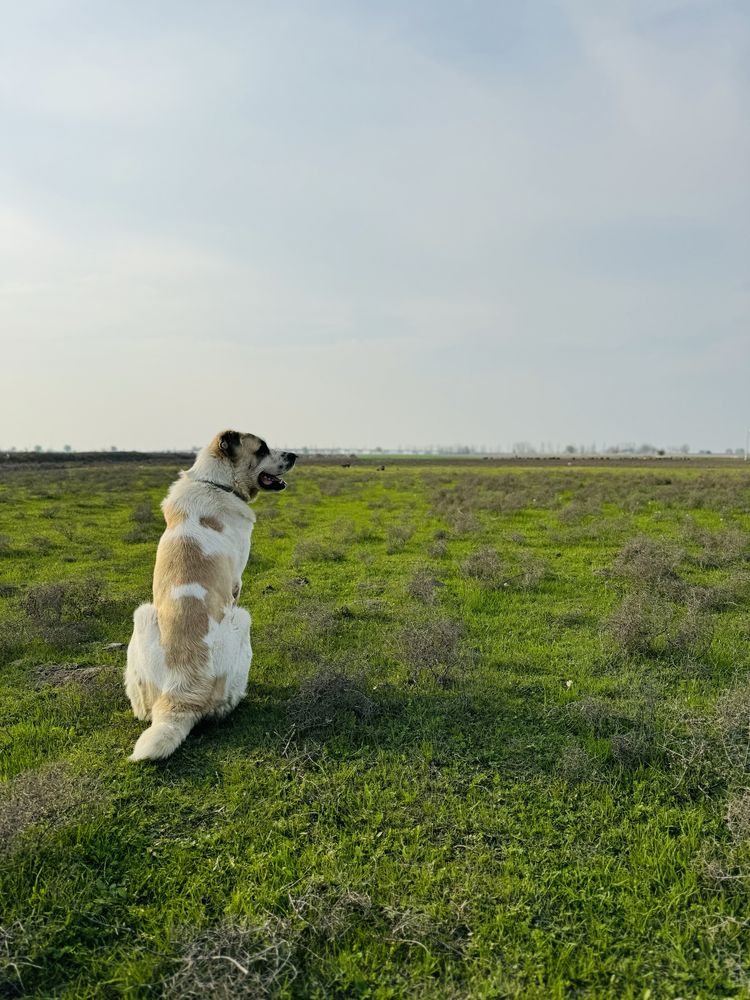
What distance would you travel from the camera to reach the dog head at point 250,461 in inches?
243

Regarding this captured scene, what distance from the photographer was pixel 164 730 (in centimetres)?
452

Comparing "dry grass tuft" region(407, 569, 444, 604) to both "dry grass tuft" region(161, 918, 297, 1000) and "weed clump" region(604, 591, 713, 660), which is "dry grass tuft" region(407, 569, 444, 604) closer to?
"weed clump" region(604, 591, 713, 660)

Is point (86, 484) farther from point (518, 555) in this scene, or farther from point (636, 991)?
point (636, 991)

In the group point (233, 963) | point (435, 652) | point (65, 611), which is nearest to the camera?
point (233, 963)

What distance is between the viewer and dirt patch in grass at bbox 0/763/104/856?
3572 millimetres

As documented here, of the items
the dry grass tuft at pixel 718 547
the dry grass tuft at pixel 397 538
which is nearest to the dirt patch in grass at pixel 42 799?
the dry grass tuft at pixel 397 538

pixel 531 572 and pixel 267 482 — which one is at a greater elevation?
pixel 267 482

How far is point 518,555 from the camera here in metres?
13.2

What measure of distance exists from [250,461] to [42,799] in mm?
3514

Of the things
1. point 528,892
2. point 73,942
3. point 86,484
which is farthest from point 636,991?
point 86,484

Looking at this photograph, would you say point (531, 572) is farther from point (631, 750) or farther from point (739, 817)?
point (739, 817)

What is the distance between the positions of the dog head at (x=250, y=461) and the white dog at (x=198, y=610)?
11mm

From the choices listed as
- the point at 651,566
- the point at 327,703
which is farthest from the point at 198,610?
the point at 651,566

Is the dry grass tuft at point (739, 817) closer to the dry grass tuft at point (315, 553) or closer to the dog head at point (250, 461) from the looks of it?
the dog head at point (250, 461)
